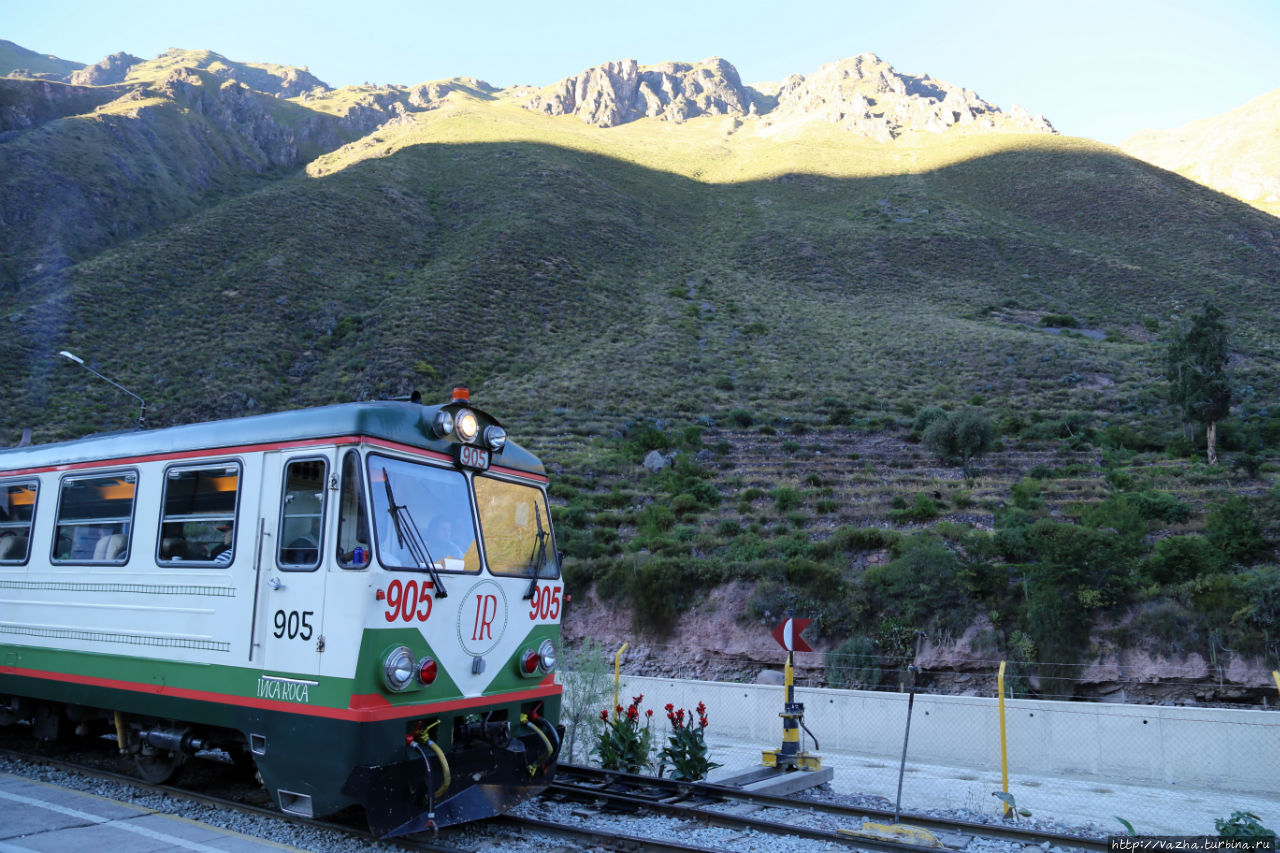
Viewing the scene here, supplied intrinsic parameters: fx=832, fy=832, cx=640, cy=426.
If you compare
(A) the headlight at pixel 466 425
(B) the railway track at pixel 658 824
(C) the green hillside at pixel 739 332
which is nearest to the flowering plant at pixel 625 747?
(B) the railway track at pixel 658 824

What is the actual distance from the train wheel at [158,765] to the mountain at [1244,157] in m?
144

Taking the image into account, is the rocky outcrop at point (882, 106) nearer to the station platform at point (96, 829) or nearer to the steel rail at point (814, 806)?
the steel rail at point (814, 806)

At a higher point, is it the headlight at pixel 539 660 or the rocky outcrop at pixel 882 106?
the rocky outcrop at pixel 882 106

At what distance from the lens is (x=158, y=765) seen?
7801 mm

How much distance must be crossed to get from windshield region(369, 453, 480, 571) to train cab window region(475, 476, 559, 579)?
0.70 feet

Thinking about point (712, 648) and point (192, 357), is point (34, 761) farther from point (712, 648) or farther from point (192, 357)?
point (192, 357)

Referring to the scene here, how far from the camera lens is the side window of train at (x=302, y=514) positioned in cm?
632

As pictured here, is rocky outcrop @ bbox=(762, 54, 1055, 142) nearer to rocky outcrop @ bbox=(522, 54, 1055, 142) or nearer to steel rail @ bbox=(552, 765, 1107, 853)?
rocky outcrop @ bbox=(522, 54, 1055, 142)

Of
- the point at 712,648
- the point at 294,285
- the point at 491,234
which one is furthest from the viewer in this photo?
the point at 491,234

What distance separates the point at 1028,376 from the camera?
128 ft

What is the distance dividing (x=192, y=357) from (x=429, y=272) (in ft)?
53.7

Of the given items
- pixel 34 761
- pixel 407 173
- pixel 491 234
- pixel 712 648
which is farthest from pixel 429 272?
pixel 34 761

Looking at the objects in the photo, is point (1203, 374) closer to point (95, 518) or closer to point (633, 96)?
point (95, 518)

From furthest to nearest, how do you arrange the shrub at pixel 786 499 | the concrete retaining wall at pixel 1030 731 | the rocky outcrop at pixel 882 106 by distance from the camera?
the rocky outcrop at pixel 882 106 < the shrub at pixel 786 499 < the concrete retaining wall at pixel 1030 731
